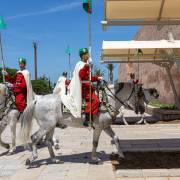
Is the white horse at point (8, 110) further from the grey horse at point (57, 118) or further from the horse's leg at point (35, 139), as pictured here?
the horse's leg at point (35, 139)

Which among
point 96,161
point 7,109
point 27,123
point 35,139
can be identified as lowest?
point 96,161

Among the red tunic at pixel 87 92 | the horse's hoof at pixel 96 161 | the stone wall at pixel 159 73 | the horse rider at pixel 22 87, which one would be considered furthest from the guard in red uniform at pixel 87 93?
the stone wall at pixel 159 73

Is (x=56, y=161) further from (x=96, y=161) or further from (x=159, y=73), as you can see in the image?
(x=159, y=73)

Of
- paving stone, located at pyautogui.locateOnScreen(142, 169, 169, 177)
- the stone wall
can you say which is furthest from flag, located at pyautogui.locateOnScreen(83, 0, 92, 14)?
the stone wall

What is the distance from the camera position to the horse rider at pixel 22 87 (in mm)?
10734

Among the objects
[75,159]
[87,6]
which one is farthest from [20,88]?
[87,6]

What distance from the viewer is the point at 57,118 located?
9.39 metres

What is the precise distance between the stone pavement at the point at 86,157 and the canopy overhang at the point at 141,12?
279 cm

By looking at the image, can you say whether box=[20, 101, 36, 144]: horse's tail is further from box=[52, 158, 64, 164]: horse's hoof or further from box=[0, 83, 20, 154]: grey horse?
box=[0, 83, 20, 154]: grey horse

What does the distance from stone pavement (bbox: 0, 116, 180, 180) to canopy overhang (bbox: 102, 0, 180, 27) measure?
2788mm

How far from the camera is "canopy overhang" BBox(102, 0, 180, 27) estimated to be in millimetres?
9153

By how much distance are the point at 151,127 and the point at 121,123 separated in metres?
1.88

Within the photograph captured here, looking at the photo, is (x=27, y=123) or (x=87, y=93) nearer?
(x=87, y=93)

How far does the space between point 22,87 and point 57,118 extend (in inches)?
70.4
